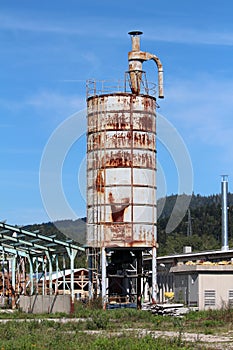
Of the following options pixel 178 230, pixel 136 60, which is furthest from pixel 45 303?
pixel 178 230

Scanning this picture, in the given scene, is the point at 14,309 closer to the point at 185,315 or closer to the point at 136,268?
the point at 136,268

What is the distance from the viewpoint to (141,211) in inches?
1855

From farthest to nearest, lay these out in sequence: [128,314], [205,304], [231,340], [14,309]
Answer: [14,309] → [205,304] → [128,314] → [231,340]

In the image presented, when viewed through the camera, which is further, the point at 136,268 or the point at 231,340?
the point at 136,268

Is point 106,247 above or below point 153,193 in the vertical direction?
below

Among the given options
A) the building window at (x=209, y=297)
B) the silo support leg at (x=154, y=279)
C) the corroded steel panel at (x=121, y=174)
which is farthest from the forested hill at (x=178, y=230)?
the building window at (x=209, y=297)

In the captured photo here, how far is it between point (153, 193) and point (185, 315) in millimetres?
10730

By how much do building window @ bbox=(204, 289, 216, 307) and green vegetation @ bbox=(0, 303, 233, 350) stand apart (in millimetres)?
6184

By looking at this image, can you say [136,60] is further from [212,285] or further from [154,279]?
[212,285]

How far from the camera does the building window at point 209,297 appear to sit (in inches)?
1804

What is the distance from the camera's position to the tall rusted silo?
153 feet

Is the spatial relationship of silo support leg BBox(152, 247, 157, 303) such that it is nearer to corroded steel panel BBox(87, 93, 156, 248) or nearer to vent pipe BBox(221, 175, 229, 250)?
corroded steel panel BBox(87, 93, 156, 248)

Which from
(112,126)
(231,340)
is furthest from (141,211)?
(231,340)

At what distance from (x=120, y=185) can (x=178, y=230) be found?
112440mm
